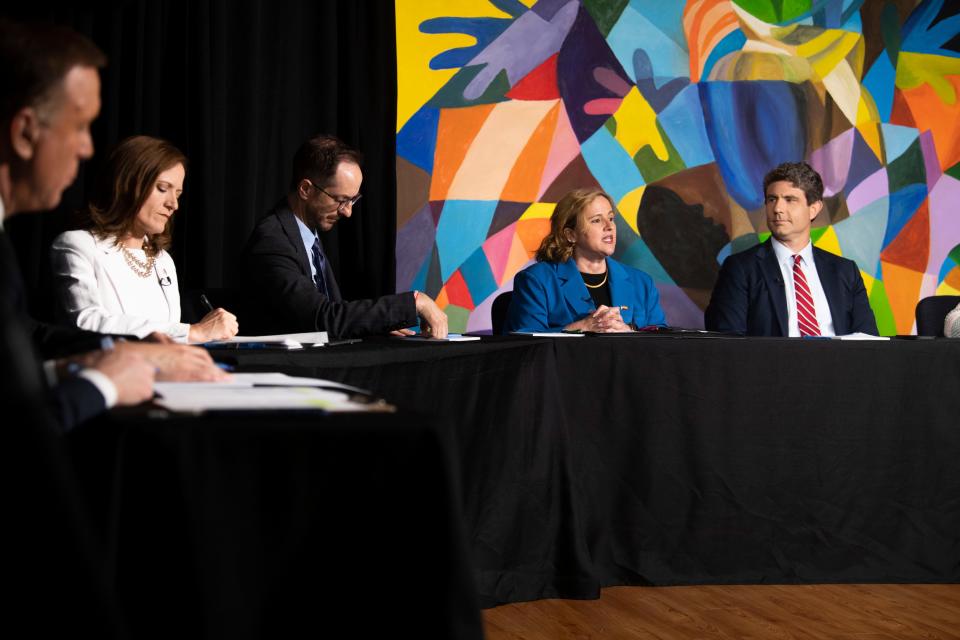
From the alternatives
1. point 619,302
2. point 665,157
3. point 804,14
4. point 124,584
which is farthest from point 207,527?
point 804,14

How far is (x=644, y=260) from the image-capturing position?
466 centimetres

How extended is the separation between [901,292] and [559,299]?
2.23 meters

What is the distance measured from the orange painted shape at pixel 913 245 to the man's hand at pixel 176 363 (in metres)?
4.33

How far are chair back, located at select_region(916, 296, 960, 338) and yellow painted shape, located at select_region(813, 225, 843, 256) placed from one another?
43.8 inches

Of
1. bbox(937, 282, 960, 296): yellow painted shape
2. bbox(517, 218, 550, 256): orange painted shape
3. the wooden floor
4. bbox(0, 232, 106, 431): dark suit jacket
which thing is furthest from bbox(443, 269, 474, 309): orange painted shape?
bbox(0, 232, 106, 431): dark suit jacket

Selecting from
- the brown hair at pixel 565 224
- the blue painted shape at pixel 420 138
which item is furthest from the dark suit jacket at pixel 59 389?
the blue painted shape at pixel 420 138

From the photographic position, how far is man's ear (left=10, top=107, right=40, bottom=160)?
104 centimetres

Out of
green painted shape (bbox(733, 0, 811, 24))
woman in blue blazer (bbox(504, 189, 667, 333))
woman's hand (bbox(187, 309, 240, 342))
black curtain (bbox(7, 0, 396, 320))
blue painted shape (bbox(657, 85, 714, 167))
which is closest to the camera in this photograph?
woman's hand (bbox(187, 309, 240, 342))

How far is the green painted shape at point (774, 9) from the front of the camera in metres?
4.84

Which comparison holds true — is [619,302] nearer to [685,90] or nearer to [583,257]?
[583,257]

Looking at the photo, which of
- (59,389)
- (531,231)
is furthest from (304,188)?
(59,389)

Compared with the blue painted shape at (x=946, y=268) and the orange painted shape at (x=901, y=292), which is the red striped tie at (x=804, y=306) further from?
the blue painted shape at (x=946, y=268)

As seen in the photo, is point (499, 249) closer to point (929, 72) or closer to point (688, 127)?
point (688, 127)

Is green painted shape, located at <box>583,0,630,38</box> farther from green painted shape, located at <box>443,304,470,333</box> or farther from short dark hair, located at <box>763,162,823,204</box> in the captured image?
green painted shape, located at <box>443,304,470,333</box>
